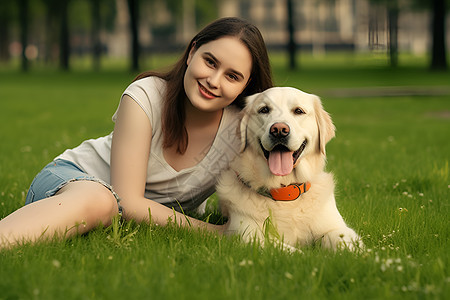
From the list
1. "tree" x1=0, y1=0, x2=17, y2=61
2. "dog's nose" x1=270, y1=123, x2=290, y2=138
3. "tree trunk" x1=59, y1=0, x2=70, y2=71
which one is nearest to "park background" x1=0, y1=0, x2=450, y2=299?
"dog's nose" x1=270, y1=123, x2=290, y2=138

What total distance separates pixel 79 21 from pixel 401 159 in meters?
56.2

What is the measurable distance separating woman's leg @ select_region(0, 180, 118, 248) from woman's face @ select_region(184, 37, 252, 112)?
0.97 meters

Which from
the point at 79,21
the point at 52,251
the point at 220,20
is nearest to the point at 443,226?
the point at 220,20

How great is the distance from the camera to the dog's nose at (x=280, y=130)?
381 cm

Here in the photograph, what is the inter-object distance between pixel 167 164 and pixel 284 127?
1.09 meters

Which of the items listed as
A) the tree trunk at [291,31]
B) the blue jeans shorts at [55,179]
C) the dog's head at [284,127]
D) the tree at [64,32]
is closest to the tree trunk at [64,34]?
the tree at [64,32]

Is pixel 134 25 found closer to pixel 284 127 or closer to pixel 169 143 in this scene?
pixel 169 143

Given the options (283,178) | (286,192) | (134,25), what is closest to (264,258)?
(286,192)

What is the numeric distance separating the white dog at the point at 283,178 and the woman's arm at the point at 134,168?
1.03 ft

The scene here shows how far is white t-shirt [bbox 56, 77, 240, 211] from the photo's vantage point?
4387 millimetres

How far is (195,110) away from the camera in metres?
4.60

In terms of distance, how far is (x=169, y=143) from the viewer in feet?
14.4

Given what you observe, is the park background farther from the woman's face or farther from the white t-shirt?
the woman's face

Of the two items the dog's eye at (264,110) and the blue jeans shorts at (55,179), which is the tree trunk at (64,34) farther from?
the dog's eye at (264,110)
